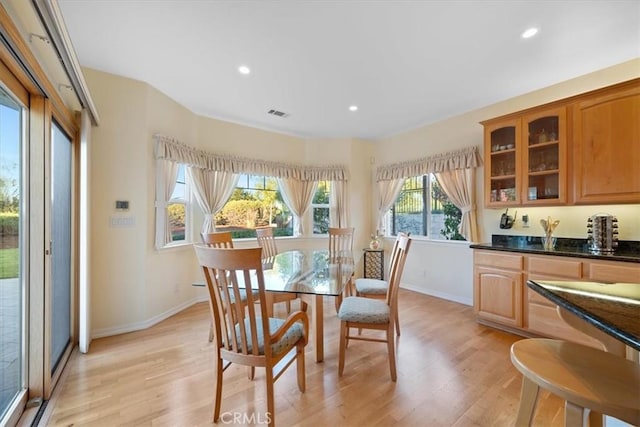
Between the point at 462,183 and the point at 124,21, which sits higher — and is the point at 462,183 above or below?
below

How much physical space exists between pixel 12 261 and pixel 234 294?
1360 millimetres

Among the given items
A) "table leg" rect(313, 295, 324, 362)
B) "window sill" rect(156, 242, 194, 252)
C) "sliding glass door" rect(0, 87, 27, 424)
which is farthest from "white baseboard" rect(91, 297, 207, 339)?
"table leg" rect(313, 295, 324, 362)

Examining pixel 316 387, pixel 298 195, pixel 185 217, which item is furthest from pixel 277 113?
pixel 316 387

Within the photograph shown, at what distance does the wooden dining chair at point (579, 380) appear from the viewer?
2.46 feet

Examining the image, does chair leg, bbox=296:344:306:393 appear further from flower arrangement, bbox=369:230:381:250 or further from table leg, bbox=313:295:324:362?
flower arrangement, bbox=369:230:381:250

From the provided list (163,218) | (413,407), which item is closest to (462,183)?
(413,407)

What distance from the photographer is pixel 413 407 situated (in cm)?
169

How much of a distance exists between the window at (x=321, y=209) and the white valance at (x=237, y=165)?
25 cm

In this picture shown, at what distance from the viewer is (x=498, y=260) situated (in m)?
2.82

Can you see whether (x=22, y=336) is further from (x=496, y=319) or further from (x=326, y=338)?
(x=496, y=319)

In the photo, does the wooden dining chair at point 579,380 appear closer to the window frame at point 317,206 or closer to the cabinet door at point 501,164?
the cabinet door at point 501,164

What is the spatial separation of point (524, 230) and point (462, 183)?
0.93 meters

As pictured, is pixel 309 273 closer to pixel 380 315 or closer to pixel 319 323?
pixel 319 323

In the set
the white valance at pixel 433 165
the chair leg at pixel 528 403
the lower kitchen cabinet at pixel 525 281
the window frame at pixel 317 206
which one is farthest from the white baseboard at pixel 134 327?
the white valance at pixel 433 165
